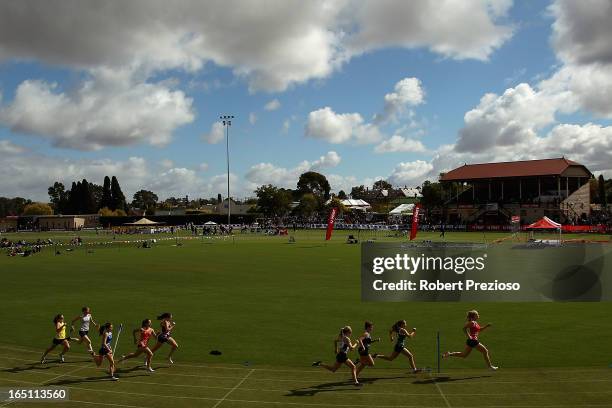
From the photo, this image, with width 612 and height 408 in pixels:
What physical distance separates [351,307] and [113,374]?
12.3 metres

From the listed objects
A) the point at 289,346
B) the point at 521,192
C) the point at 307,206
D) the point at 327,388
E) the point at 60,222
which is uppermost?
the point at 521,192

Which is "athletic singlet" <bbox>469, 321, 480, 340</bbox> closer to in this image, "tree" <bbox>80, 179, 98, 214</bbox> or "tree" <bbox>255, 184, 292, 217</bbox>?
"tree" <bbox>255, 184, 292, 217</bbox>

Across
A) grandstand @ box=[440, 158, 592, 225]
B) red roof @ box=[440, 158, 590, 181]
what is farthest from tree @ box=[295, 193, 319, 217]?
red roof @ box=[440, 158, 590, 181]

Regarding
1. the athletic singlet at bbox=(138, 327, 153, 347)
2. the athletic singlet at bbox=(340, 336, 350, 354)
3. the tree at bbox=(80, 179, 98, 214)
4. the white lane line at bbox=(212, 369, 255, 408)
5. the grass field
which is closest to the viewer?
the white lane line at bbox=(212, 369, 255, 408)

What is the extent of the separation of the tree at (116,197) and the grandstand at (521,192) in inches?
4216

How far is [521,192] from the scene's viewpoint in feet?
352

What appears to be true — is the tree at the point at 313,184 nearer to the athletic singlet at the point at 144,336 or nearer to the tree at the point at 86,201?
the tree at the point at 86,201

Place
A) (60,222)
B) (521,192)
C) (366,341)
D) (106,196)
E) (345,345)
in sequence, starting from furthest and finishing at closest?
(106,196)
(60,222)
(521,192)
(366,341)
(345,345)

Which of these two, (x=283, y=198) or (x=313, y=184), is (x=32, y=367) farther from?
(x=313, y=184)

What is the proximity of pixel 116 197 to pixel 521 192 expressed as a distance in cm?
12413

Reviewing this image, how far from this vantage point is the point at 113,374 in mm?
14438

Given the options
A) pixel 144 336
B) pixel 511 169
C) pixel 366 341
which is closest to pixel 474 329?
pixel 366 341

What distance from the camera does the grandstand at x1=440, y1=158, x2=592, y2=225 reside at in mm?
97000

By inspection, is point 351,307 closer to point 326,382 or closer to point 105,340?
point 326,382
